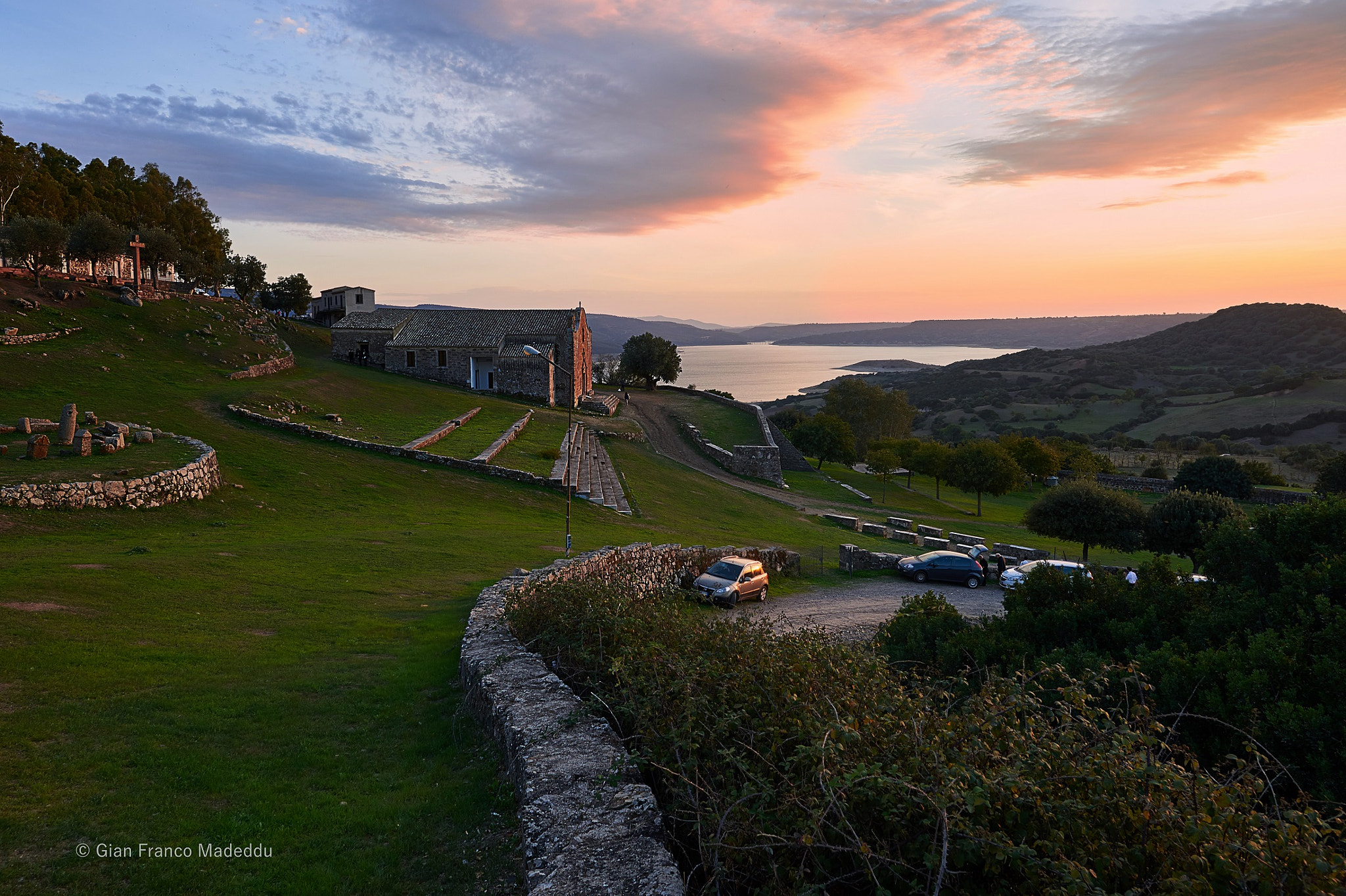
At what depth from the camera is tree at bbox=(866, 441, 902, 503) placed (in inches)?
2021

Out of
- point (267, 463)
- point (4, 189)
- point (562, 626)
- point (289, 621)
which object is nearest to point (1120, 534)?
point (562, 626)

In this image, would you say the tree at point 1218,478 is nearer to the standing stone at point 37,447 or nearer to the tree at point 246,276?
the standing stone at point 37,447

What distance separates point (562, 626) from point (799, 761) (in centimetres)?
495

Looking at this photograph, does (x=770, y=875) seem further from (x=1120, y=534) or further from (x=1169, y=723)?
(x=1120, y=534)

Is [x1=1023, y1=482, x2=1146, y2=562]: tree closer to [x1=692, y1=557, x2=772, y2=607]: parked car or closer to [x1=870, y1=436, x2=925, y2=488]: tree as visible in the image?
[x1=692, y1=557, x2=772, y2=607]: parked car

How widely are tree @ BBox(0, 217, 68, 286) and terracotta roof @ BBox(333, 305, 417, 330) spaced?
18774 mm

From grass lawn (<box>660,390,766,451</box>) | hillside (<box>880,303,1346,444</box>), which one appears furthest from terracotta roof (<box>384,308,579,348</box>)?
hillside (<box>880,303,1346,444</box>)

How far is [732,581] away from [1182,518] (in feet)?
69.0

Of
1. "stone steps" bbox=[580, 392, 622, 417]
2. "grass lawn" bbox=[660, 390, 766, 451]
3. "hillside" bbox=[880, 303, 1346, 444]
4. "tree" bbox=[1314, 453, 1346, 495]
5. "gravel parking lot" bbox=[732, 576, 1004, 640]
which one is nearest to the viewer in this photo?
"gravel parking lot" bbox=[732, 576, 1004, 640]

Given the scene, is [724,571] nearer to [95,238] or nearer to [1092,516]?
[1092,516]

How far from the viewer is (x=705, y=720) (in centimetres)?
550

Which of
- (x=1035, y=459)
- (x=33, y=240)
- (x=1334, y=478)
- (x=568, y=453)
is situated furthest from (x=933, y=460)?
(x=33, y=240)

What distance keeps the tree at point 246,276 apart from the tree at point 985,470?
70.0 meters

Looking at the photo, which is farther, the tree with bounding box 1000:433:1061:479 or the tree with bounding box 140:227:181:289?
the tree with bounding box 1000:433:1061:479
